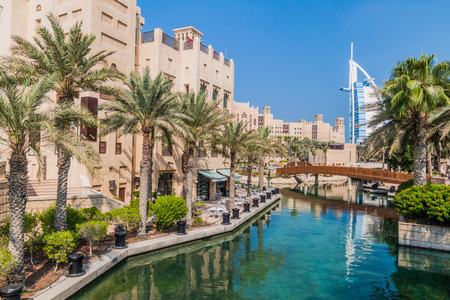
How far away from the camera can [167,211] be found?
18.4 meters

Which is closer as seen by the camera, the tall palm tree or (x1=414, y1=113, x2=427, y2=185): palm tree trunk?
the tall palm tree

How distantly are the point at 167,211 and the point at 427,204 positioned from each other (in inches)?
596

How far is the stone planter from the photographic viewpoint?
1761 cm

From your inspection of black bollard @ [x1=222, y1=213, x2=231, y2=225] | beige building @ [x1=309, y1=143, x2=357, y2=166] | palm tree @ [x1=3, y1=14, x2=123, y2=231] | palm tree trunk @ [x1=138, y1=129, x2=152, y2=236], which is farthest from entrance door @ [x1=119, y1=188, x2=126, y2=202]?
beige building @ [x1=309, y1=143, x2=357, y2=166]

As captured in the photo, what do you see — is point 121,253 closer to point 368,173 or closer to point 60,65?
point 60,65

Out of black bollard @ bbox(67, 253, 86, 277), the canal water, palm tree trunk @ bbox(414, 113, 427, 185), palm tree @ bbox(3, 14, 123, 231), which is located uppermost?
palm tree @ bbox(3, 14, 123, 231)

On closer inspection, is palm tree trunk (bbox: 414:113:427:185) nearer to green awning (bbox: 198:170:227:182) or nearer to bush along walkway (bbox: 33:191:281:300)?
bush along walkway (bbox: 33:191:281:300)

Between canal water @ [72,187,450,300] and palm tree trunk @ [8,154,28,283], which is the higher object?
palm tree trunk @ [8,154,28,283]

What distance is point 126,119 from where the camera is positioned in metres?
17.7

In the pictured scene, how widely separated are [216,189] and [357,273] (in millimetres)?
22902

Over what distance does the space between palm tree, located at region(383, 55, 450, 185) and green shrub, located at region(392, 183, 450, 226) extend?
10.6 ft

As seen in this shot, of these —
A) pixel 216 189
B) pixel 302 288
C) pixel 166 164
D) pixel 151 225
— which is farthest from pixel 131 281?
pixel 216 189

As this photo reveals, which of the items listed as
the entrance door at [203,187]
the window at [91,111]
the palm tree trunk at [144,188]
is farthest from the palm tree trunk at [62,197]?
the entrance door at [203,187]

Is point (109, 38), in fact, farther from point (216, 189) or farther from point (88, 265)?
point (216, 189)
